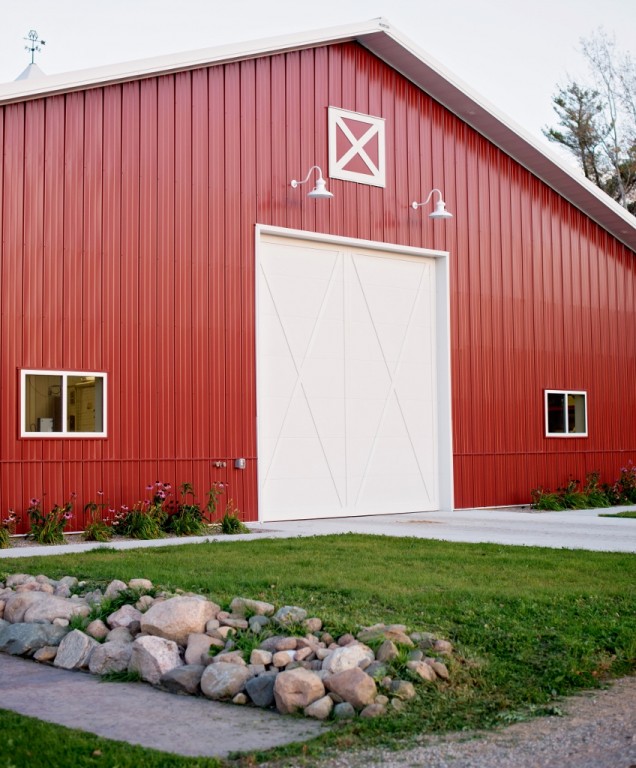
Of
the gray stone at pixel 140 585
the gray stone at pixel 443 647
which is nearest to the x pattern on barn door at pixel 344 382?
→ the gray stone at pixel 140 585

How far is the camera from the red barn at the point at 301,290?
13.1m

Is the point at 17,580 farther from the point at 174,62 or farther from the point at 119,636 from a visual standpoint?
the point at 174,62

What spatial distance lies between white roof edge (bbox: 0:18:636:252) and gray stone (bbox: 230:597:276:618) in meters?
8.42

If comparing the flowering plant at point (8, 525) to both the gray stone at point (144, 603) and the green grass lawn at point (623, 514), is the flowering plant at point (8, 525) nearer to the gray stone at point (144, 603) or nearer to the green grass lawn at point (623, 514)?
the gray stone at point (144, 603)

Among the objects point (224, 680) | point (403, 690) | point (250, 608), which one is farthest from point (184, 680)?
point (403, 690)

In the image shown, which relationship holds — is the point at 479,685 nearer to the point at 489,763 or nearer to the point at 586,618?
the point at 489,763

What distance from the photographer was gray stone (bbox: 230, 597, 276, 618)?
6.53 meters

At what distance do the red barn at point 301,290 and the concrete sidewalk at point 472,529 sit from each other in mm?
894

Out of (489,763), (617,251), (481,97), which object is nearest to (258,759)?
(489,763)

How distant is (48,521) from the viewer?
12.4 meters

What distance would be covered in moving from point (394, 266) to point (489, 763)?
13309 mm

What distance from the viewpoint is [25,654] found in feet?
21.2

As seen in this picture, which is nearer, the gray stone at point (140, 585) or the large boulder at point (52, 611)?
the large boulder at point (52, 611)

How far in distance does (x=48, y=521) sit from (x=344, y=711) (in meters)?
8.21
